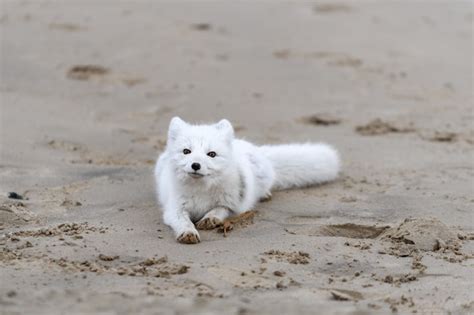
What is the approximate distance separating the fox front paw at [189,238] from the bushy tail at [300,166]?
1.54 meters

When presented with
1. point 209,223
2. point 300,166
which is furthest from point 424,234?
point 300,166

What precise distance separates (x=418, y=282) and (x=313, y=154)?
2.38 metres

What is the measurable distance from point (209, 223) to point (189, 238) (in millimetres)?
369

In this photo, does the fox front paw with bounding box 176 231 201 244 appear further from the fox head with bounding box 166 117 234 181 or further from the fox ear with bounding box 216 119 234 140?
the fox ear with bounding box 216 119 234 140

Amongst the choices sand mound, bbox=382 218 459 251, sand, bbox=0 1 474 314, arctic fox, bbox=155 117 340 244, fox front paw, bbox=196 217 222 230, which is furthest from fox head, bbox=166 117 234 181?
sand mound, bbox=382 218 459 251

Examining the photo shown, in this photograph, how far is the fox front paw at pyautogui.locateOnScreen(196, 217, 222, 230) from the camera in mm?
5399

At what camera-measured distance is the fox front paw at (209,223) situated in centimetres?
540

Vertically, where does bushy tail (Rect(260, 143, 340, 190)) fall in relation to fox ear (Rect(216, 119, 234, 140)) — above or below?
below

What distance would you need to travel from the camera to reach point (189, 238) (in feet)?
16.6

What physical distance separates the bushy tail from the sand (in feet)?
0.46

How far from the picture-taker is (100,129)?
7.88 m

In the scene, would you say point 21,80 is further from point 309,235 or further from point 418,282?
point 418,282

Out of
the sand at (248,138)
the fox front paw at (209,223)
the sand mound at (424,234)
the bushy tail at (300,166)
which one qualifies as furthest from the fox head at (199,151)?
the sand mound at (424,234)

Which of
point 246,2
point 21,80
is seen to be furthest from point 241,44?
point 21,80
